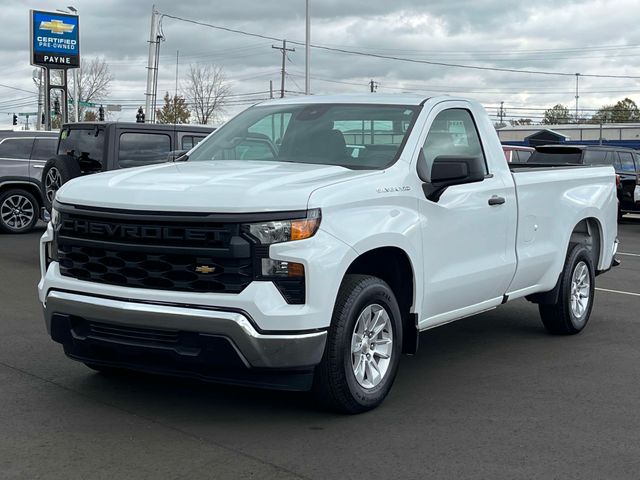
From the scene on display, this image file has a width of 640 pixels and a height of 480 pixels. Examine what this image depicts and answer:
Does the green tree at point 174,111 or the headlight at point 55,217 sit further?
the green tree at point 174,111

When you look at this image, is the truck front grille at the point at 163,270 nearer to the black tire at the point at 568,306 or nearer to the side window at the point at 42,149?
the black tire at the point at 568,306

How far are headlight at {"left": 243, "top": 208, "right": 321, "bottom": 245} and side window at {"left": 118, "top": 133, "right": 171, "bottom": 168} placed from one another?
25.7 ft

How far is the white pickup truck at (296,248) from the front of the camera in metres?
4.76

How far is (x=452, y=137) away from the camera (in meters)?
6.50

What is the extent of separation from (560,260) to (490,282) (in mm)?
1330

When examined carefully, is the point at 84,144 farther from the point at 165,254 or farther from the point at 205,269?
the point at 205,269

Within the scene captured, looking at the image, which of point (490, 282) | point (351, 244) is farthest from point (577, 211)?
point (351, 244)

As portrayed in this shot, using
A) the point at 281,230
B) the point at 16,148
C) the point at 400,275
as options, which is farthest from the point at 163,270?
the point at 16,148

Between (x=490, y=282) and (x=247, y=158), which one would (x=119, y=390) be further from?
(x=490, y=282)

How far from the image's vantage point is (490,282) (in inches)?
257

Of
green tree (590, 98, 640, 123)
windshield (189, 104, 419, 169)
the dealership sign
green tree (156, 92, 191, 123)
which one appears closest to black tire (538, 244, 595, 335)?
windshield (189, 104, 419, 169)

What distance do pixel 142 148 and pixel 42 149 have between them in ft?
17.1

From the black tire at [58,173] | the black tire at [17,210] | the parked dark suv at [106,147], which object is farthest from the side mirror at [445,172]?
the black tire at [17,210]

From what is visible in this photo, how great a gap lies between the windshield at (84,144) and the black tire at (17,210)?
14.5 ft
